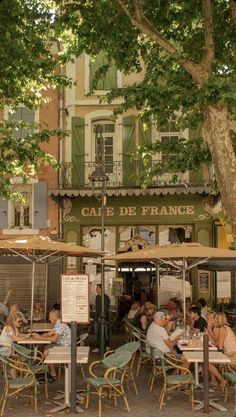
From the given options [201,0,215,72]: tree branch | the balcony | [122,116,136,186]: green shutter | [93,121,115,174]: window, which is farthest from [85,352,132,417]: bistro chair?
[93,121,115,174]: window

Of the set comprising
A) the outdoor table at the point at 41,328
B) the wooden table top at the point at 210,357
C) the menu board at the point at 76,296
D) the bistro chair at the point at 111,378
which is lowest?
the bistro chair at the point at 111,378

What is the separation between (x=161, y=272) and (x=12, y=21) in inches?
408

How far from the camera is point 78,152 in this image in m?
21.0

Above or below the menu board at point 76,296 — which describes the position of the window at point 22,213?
above

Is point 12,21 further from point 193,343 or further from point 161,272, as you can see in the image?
point 161,272

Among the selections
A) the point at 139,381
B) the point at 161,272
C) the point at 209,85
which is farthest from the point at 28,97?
the point at 161,272

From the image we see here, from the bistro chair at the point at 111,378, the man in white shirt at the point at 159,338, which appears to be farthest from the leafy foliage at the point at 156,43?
the bistro chair at the point at 111,378

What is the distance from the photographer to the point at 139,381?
11430 mm

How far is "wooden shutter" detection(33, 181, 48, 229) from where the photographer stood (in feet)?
67.5

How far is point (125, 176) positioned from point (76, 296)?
11584 mm

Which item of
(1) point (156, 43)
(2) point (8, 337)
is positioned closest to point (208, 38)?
(1) point (156, 43)

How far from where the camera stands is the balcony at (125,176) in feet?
65.4

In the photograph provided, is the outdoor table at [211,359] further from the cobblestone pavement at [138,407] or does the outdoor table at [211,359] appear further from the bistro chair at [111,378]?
the bistro chair at [111,378]

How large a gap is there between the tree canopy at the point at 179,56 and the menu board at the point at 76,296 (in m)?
3.07
